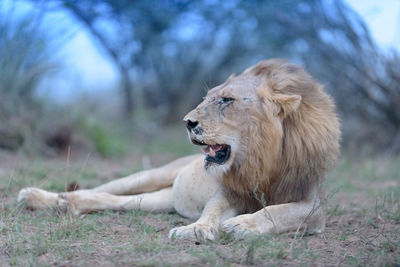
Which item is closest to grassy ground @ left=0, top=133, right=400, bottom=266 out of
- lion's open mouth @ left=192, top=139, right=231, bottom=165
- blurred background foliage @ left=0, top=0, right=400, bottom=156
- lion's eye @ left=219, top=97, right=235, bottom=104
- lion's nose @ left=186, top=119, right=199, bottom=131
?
lion's open mouth @ left=192, top=139, right=231, bottom=165

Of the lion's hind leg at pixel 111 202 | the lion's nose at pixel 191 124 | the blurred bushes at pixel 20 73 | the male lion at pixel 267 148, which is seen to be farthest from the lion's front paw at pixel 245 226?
the blurred bushes at pixel 20 73

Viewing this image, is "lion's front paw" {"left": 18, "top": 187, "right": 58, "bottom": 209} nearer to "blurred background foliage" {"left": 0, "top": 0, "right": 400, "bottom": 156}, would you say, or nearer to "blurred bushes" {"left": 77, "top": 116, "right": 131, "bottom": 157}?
"blurred background foliage" {"left": 0, "top": 0, "right": 400, "bottom": 156}

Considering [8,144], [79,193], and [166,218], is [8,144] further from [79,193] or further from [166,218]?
[166,218]

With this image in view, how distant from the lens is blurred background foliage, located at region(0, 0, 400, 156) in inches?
232

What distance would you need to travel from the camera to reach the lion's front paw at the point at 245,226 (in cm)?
254

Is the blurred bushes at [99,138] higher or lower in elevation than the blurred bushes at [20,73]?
lower

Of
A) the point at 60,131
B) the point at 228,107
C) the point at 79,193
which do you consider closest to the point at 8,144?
the point at 60,131

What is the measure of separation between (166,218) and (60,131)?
3322 mm

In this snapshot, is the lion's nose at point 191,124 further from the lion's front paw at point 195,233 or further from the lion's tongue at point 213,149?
the lion's front paw at point 195,233

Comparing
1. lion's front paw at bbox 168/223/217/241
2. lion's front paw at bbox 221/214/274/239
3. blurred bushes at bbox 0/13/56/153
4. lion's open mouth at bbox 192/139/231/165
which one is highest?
blurred bushes at bbox 0/13/56/153

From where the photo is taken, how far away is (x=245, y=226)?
2.58m

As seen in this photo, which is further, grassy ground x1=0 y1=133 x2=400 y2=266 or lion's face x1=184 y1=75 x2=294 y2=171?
lion's face x1=184 y1=75 x2=294 y2=171

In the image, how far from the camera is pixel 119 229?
9.41ft

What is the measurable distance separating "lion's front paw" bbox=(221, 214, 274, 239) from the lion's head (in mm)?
217
